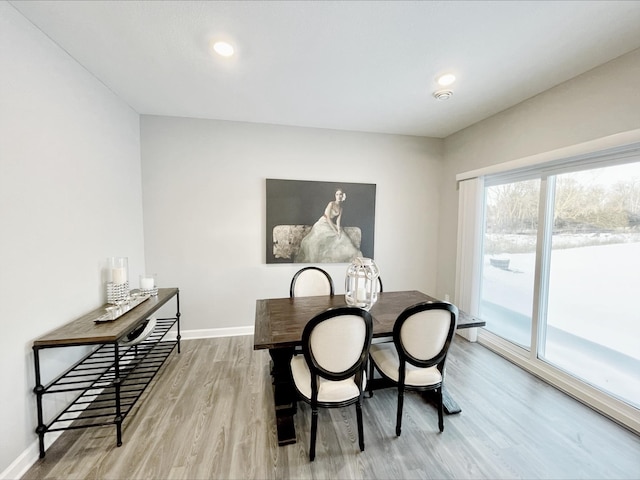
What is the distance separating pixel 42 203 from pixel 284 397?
6.72ft

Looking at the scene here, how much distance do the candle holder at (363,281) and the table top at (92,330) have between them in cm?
164

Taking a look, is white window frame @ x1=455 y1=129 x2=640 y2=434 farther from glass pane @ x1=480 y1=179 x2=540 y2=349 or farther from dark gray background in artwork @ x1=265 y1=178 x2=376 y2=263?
dark gray background in artwork @ x1=265 y1=178 x2=376 y2=263

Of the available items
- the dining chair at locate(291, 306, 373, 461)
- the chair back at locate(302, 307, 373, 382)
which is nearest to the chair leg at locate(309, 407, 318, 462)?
the dining chair at locate(291, 306, 373, 461)

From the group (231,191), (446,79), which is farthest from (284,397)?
(446,79)

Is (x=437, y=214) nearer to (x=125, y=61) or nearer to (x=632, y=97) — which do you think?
(x=632, y=97)

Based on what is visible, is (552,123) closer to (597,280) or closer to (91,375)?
(597,280)

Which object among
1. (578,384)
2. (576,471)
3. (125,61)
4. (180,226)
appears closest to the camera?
(576,471)

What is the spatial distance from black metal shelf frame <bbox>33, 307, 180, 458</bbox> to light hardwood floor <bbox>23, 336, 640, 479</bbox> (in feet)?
0.37

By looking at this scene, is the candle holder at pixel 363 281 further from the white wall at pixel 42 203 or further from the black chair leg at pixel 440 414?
the white wall at pixel 42 203

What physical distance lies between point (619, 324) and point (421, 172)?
97.9 inches

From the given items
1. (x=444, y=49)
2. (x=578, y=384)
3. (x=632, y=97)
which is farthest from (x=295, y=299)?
(x=632, y=97)

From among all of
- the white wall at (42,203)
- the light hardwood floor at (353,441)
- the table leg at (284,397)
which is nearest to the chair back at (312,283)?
the table leg at (284,397)

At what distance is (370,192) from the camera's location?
3.44m

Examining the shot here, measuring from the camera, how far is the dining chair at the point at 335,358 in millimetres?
1416
